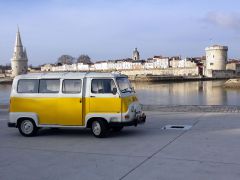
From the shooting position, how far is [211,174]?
6.93 m

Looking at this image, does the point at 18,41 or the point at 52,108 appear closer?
the point at 52,108

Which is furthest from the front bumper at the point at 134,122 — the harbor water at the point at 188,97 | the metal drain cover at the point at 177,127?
the harbor water at the point at 188,97

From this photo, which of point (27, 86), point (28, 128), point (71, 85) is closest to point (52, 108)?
point (71, 85)

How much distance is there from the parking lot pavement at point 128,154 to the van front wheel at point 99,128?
6.7 inches

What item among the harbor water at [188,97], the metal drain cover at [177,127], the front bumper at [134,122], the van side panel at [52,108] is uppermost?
the van side panel at [52,108]

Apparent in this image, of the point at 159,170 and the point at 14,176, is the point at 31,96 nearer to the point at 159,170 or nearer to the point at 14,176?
the point at 14,176

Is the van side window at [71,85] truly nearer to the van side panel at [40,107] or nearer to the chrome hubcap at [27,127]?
the van side panel at [40,107]

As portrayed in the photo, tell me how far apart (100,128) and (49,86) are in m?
1.91

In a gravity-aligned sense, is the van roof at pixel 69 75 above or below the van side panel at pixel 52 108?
above

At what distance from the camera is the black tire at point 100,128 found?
1081 cm

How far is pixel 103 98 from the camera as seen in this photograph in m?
10.9

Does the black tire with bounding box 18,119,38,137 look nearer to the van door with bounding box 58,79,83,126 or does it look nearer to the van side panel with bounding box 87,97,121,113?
the van door with bounding box 58,79,83,126

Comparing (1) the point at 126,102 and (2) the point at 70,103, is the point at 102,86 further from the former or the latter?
(2) the point at 70,103

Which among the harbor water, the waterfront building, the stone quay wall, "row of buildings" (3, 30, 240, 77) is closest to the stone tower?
"row of buildings" (3, 30, 240, 77)
